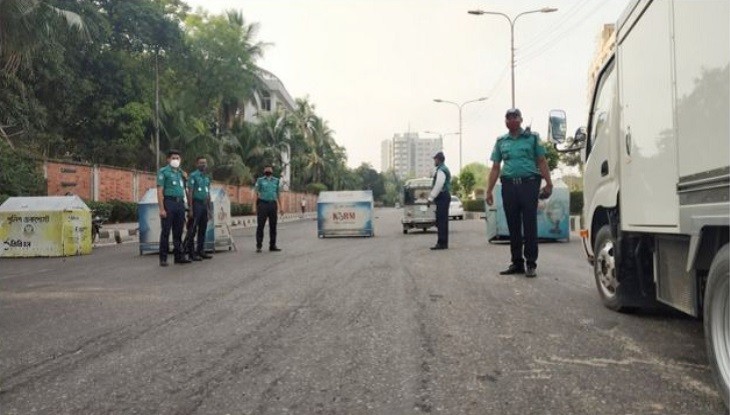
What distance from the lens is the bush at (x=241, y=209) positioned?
38200 mm

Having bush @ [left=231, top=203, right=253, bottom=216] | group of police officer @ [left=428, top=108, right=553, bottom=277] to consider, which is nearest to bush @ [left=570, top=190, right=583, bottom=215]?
bush @ [left=231, top=203, right=253, bottom=216]

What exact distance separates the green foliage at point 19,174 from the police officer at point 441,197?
534 inches

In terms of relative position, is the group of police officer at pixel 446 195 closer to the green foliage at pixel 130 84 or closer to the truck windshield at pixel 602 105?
the truck windshield at pixel 602 105

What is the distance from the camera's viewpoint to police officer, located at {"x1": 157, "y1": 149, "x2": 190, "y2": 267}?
959cm

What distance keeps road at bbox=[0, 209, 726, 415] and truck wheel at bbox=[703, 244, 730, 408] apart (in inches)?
5.9

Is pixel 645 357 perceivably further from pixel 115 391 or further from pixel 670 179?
pixel 115 391

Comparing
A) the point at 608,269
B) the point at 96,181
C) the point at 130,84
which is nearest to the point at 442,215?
the point at 608,269

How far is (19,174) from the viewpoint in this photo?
1892cm

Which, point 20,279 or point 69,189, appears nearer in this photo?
point 20,279

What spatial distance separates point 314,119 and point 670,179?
6840 centimetres

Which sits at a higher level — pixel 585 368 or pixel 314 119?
pixel 314 119

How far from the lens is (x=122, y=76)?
3169cm

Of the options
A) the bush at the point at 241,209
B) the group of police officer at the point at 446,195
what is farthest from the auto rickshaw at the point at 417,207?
the bush at the point at 241,209

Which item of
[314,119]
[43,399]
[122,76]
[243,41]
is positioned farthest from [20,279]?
[314,119]
